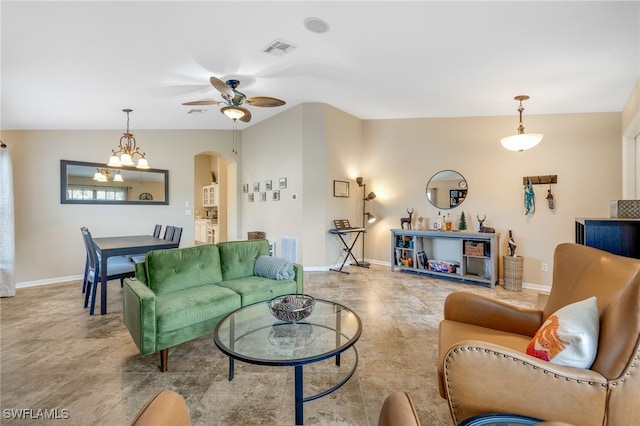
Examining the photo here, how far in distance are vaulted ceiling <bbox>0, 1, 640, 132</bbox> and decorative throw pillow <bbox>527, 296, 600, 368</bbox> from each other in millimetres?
2228

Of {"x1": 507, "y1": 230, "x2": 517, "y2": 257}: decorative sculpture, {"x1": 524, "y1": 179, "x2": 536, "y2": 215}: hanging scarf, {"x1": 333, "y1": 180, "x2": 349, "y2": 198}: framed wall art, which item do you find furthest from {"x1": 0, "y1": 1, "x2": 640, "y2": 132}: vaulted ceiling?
{"x1": 507, "y1": 230, "x2": 517, "y2": 257}: decorative sculpture

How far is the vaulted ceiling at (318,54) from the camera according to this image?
221cm

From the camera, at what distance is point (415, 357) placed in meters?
2.25

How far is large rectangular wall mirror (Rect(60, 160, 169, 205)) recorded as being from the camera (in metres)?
4.58

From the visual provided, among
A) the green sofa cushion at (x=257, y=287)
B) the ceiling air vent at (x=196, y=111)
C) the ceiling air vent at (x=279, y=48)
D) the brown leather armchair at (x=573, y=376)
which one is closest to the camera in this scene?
the brown leather armchair at (x=573, y=376)

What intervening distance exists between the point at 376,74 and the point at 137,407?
12.6ft

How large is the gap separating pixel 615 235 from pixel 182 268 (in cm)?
332

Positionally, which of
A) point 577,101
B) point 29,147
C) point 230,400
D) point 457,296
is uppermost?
point 577,101

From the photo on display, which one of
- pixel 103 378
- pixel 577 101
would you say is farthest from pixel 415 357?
pixel 577 101

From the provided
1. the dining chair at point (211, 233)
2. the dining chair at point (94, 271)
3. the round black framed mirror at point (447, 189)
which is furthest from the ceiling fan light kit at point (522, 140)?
the dining chair at point (211, 233)

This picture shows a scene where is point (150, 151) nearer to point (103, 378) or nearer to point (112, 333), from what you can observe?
point (112, 333)

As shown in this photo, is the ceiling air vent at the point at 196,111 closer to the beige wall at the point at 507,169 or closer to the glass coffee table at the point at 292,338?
the beige wall at the point at 507,169

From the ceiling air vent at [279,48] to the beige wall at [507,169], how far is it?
313cm

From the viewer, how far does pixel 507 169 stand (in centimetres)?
449
